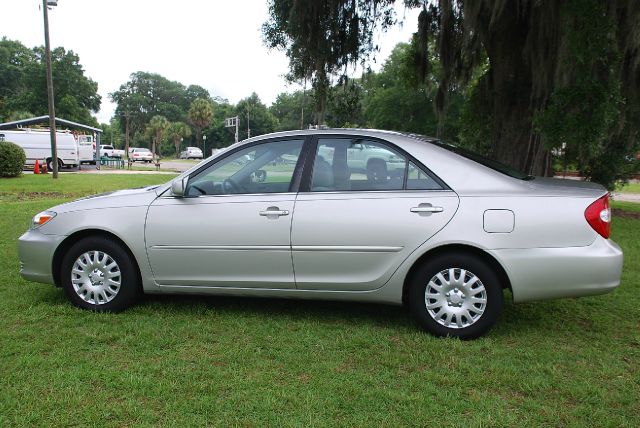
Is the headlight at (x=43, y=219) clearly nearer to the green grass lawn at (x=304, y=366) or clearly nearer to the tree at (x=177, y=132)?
the green grass lawn at (x=304, y=366)

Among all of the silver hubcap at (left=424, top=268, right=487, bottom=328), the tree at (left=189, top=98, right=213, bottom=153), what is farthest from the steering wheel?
the tree at (left=189, top=98, right=213, bottom=153)

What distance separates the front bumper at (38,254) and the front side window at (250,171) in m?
1.31

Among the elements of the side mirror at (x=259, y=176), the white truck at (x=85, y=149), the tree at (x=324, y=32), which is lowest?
the side mirror at (x=259, y=176)

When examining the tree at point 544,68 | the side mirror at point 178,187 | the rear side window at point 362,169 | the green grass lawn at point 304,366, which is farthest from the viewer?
the tree at point 544,68

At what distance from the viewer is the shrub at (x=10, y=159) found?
63.9ft

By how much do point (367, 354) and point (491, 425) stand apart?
1.08m

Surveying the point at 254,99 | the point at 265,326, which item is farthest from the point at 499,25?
the point at 254,99

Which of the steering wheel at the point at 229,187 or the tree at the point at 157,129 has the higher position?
the tree at the point at 157,129

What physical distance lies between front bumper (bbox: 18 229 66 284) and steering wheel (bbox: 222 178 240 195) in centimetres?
146

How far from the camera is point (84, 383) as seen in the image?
319 centimetres

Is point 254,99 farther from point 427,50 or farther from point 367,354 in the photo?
point 367,354

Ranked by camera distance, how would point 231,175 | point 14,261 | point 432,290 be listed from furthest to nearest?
point 14,261
point 231,175
point 432,290

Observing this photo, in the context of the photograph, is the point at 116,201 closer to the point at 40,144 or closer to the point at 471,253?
the point at 471,253

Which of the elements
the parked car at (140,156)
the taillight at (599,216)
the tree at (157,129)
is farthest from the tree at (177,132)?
the taillight at (599,216)
